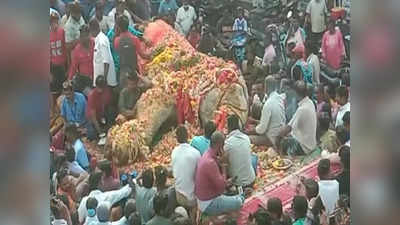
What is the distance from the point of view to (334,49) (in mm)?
2166

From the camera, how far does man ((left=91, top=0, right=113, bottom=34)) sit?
2.30m

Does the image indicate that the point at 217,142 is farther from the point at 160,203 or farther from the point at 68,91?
the point at 68,91

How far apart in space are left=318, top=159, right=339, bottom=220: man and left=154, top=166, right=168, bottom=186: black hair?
Result: 1.70ft

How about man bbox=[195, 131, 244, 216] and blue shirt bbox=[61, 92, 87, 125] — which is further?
blue shirt bbox=[61, 92, 87, 125]

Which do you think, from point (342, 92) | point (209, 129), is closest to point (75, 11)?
point (209, 129)

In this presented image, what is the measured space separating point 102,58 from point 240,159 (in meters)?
0.59

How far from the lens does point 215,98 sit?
7.30 ft

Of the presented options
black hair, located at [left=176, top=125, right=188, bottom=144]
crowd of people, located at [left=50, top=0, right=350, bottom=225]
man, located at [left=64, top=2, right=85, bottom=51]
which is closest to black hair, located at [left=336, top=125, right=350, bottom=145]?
crowd of people, located at [left=50, top=0, right=350, bottom=225]

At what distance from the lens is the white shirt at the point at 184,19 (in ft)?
7.34

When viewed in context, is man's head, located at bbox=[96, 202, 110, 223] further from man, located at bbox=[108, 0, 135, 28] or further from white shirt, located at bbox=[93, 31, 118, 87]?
man, located at bbox=[108, 0, 135, 28]

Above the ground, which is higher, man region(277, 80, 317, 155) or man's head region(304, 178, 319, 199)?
man region(277, 80, 317, 155)

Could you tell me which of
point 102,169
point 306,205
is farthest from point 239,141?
point 102,169
